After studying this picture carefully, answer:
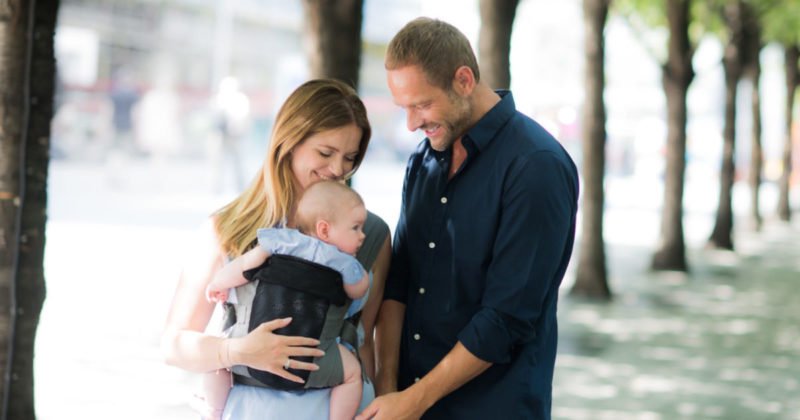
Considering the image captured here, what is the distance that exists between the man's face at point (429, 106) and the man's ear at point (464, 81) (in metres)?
0.02

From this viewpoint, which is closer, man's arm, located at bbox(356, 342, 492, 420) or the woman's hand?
the woman's hand

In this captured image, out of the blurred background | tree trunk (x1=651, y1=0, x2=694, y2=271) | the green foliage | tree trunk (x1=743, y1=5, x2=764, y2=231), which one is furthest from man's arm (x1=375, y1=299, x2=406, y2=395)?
tree trunk (x1=743, y1=5, x2=764, y2=231)

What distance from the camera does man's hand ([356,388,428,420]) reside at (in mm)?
2912

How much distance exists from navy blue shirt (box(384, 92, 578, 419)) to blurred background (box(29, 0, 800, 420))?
2.49 meters

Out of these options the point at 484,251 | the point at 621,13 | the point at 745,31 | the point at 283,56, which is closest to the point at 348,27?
the point at 484,251

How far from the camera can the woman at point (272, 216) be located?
2.90 m

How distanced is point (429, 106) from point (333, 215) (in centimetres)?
42

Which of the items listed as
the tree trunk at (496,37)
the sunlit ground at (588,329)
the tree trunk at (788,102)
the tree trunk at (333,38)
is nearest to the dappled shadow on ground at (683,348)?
the sunlit ground at (588,329)

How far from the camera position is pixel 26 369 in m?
4.77

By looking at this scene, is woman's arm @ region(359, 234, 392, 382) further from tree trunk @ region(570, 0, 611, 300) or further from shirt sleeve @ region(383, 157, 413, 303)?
tree trunk @ region(570, 0, 611, 300)

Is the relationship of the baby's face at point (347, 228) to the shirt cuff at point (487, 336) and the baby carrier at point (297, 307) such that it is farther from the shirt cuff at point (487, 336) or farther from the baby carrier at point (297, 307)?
the shirt cuff at point (487, 336)

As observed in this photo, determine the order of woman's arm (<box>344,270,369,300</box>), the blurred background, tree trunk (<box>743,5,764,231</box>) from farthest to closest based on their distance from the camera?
tree trunk (<box>743,5,764,231</box>)
the blurred background
woman's arm (<box>344,270,369,300</box>)

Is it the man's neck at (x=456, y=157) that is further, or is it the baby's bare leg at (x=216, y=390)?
the man's neck at (x=456, y=157)

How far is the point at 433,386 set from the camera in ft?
9.71
